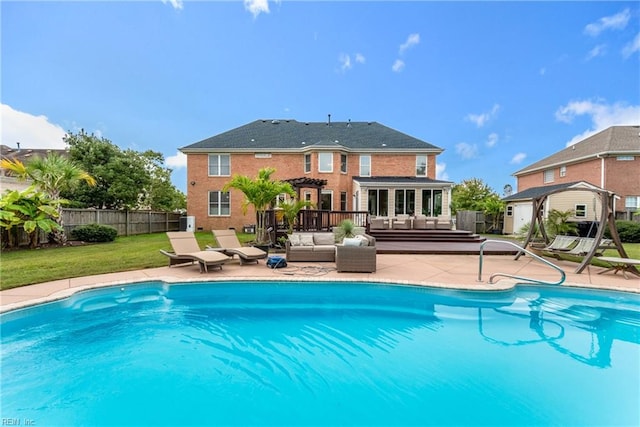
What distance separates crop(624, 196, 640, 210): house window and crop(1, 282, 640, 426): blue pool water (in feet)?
69.6

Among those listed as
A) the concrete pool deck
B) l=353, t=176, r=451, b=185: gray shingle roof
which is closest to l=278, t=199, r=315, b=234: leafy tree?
the concrete pool deck

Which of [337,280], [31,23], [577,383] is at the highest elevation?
[31,23]

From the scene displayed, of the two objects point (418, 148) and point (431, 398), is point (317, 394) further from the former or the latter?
point (418, 148)

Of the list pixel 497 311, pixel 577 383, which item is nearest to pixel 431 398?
pixel 577 383

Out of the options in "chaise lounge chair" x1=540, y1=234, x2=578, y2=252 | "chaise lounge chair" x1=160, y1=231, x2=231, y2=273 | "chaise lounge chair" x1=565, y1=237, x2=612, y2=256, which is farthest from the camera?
"chaise lounge chair" x1=540, y1=234, x2=578, y2=252

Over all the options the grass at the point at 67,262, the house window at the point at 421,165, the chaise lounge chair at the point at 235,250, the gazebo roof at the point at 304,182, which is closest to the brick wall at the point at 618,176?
the house window at the point at 421,165

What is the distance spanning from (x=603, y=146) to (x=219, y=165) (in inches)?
1170

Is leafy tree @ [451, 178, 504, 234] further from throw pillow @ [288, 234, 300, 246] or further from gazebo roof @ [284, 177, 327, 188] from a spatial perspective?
throw pillow @ [288, 234, 300, 246]

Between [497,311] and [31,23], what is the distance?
20.4 meters

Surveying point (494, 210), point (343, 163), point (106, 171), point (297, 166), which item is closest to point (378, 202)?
point (343, 163)

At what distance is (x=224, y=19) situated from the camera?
16.0 metres

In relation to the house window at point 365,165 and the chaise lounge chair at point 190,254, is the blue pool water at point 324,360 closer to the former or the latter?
the chaise lounge chair at point 190,254

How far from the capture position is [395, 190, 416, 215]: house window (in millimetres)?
19344

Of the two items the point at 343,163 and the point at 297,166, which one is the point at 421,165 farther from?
the point at 297,166
